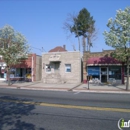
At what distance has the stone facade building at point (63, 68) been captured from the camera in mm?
27938

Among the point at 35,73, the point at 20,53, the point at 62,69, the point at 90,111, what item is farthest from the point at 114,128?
the point at 35,73

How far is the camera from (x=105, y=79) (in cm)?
2664

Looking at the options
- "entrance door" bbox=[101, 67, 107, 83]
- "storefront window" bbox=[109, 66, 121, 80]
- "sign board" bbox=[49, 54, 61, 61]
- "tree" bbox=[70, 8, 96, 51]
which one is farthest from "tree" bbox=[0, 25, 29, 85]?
"tree" bbox=[70, 8, 96, 51]

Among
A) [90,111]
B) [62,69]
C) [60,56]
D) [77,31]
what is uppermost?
[77,31]

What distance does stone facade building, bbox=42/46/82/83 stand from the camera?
27938 millimetres

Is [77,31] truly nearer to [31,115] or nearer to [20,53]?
[20,53]

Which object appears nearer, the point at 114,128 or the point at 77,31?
the point at 114,128

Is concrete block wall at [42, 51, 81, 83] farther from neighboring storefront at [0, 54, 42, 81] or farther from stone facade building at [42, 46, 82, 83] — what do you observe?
neighboring storefront at [0, 54, 42, 81]

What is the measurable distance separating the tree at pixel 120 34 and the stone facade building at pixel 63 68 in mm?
9298

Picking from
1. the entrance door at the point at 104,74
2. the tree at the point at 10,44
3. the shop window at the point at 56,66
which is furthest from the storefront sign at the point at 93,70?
the tree at the point at 10,44

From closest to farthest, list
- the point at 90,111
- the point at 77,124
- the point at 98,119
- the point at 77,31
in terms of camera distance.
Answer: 1. the point at 77,124
2. the point at 98,119
3. the point at 90,111
4. the point at 77,31

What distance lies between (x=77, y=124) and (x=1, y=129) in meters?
2.62

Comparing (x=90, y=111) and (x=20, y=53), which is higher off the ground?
(x=20, y=53)

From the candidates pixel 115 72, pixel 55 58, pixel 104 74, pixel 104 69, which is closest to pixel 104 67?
pixel 104 69
